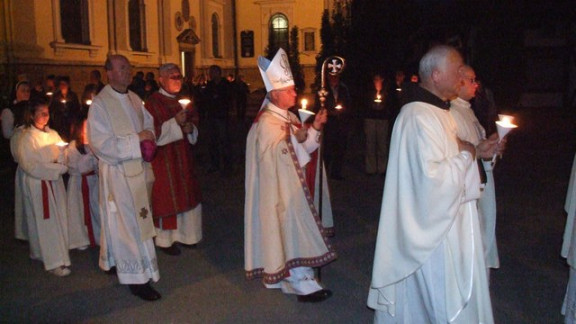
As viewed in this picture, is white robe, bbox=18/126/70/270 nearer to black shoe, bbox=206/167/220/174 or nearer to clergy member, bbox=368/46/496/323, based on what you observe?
clergy member, bbox=368/46/496/323

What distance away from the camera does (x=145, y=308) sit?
530 centimetres

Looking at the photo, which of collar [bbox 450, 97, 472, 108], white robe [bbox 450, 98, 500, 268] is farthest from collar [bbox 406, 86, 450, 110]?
collar [bbox 450, 97, 472, 108]

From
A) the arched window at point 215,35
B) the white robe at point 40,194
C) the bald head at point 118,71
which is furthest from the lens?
the arched window at point 215,35

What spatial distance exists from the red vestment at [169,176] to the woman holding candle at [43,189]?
100 centimetres

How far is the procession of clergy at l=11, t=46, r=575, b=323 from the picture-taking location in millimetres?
3713

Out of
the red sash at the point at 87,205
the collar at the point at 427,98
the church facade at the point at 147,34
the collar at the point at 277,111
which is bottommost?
the red sash at the point at 87,205

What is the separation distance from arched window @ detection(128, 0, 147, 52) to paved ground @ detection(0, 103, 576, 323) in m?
17.7

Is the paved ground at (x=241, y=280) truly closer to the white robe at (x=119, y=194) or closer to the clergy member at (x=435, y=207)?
the white robe at (x=119, y=194)

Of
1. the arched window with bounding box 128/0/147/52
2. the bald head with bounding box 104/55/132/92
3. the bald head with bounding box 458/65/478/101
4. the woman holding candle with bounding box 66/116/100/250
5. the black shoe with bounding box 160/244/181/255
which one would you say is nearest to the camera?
the bald head with bounding box 458/65/478/101

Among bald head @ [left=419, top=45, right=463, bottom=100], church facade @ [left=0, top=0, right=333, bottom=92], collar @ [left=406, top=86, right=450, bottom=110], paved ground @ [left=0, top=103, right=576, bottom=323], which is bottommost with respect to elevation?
paved ground @ [left=0, top=103, right=576, bottom=323]

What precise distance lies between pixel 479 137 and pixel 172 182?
345 centimetres

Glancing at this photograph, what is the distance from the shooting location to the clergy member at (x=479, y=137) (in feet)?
15.4

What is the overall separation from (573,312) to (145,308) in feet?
11.4

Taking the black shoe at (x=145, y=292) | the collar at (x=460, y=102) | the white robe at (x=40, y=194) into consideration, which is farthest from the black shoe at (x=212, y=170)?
the collar at (x=460, y=102)
